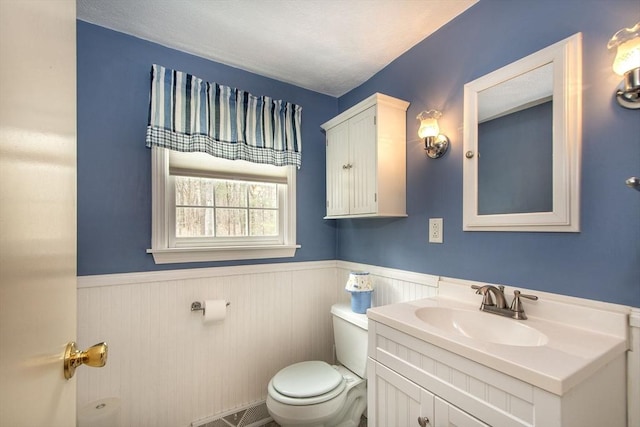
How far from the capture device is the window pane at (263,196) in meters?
2.03

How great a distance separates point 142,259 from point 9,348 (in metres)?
1.39

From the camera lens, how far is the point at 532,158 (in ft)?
3.85

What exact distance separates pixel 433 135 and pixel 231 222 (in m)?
1.38

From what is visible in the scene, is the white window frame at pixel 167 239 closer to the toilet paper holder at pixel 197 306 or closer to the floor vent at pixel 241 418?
the toilet paper holder at pixel 197 306

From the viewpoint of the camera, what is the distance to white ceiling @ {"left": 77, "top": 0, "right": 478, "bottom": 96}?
1.39 metres

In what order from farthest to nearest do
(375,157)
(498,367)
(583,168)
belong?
(375,157), (583,168), (498,367)

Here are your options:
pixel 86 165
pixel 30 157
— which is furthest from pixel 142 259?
pixel 30 157

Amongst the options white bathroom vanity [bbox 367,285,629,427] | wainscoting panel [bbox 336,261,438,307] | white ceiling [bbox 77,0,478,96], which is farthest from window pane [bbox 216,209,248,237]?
white bathroom vanity [bbox 367,285,629,427]

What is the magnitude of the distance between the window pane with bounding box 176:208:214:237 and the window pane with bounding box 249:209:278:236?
0.28m

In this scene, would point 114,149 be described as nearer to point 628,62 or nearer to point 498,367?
point 498,367

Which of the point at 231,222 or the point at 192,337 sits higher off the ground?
the point at 231,222

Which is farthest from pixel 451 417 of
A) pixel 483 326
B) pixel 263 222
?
pixel 263 222

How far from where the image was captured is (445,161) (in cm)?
151

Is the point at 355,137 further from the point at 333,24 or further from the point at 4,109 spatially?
the point at 4,109
